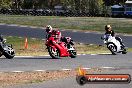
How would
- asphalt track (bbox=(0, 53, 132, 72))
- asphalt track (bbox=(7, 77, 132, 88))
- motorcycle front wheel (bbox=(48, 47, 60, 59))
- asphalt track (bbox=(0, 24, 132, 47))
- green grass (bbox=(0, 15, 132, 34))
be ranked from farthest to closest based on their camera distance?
green grass (bbox=(0, 15, 132, 34)), asphalt track (bbox=(0, 24, 132, 47)), motorcycle front wheel (bbox=(48, 47, 60, 59)), asphalt track (bbox=(0, 53, 132, 72)), asphalt track (bbox=(7, 77, 132, 88))

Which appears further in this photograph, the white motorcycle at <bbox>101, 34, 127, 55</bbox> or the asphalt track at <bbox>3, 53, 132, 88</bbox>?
the white motorcycle at <bbox>101, 34, 127, 55</bbox>

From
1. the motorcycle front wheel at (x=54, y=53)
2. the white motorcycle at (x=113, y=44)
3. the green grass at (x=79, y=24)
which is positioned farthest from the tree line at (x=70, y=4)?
the motorcycle front wheel at (x=54, y=53)

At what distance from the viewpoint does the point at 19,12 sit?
336 ft

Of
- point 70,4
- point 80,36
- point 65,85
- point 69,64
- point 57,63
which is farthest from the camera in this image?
point 70,4

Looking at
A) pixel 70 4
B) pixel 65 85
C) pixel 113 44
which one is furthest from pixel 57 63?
pixel 70 4

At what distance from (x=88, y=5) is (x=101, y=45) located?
3530 inches

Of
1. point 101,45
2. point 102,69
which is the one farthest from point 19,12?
point 102,69

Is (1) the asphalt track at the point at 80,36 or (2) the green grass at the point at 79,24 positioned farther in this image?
(2) the green grass at the point at 79,24

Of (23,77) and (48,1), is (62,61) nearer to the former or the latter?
(23,77)

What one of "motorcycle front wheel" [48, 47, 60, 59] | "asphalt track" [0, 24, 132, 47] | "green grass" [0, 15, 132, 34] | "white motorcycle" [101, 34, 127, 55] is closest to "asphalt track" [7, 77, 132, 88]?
"motorcycle front wheel" [48, 47, 60, 59]

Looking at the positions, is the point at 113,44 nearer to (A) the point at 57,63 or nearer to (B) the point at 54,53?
(B) the point at 54,53

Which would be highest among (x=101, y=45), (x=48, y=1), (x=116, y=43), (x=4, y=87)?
(x=4, y=87)

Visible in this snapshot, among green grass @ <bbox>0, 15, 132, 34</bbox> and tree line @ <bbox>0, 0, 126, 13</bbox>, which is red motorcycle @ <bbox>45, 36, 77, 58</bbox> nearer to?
green grass @ <bbox>0, 15, 132, 34</bbox>

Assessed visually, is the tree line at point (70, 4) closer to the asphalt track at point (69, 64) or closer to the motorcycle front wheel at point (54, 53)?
the motorcycle front wheel at point (54, 53)
